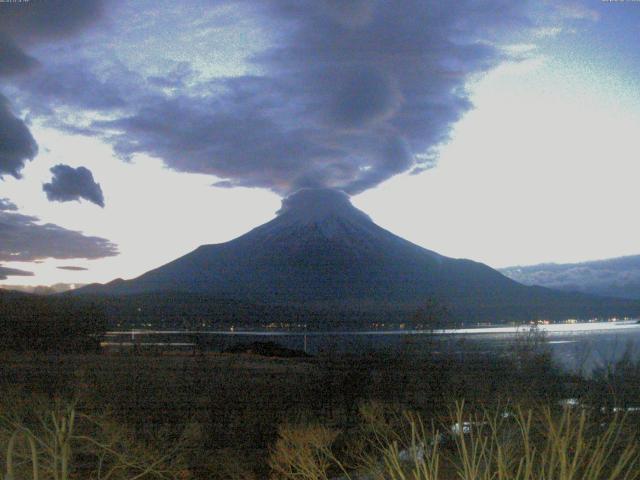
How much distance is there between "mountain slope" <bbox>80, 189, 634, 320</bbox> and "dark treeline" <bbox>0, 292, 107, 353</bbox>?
1795 centimetres

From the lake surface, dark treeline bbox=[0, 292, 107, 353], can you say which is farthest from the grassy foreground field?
dark treeline bbox=[0, 292, 107, 353]

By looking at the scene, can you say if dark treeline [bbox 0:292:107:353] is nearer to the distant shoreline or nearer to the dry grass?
the distant shoreline

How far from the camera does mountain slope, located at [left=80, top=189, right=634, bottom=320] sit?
1780 inches

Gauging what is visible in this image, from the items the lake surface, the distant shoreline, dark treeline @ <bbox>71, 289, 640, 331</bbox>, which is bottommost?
the lake surface

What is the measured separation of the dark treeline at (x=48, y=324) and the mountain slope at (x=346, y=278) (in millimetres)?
17951

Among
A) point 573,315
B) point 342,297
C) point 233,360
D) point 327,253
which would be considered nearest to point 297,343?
point 233,360

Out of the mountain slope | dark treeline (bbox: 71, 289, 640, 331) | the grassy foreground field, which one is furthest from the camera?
the mountain slope

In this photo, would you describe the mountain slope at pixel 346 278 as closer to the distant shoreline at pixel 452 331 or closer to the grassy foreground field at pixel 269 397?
the distant shoreline at pixel 452 331

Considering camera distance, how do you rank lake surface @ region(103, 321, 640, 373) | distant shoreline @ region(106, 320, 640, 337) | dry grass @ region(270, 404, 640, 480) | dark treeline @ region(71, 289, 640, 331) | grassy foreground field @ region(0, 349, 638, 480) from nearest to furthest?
dry grass @ region(270, 404, 640, 480) → grassy foreground field @ region(0, 349, 638, 480) → lake surface @ region(103, 321, 640, 373) → distant shoreline @ region(106, 320, 640, 337) → dark treeline @ region(71, 289, 640, 331)

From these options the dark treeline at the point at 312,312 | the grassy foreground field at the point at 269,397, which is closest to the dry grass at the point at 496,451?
the grassy foreground field at the point at 269,397

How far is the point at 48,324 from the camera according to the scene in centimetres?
2573

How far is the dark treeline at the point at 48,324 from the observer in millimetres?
25250

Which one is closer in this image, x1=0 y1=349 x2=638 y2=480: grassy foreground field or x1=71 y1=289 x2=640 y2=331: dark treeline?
x1=0 y1=349 x2=638 y2=480: grassy foreground field

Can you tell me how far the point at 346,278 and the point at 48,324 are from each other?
111ft
